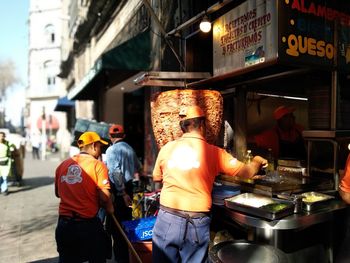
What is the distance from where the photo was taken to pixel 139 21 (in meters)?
9.49

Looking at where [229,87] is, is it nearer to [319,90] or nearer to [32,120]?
[319,90]

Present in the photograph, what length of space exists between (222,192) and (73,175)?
1.61 m

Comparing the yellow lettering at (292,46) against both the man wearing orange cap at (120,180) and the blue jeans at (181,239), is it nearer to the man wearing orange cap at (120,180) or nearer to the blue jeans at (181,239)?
the blue jeans at (181,239)

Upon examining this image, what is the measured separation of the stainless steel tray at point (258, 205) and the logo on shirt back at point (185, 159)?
69 cm

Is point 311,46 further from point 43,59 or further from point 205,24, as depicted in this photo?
point 43,59

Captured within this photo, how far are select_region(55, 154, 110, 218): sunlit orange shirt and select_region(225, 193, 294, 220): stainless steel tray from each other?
138 cm

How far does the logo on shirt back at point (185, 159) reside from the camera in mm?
3418

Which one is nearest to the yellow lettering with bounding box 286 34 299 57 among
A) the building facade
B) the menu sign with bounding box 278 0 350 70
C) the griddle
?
the menu sign with bounding box 278 0 350 70

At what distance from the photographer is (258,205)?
365cm

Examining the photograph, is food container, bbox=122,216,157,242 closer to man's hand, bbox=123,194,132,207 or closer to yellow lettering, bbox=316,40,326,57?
man's hand, bbox=123,194,132,207

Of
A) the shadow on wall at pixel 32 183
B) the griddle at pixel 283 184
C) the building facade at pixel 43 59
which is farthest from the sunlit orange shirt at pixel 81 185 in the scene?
the building facade at pixel 43 59

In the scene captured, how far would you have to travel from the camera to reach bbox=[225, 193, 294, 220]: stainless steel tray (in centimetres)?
343

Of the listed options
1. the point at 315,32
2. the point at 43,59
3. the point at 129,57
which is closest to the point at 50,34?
the point at 43,59

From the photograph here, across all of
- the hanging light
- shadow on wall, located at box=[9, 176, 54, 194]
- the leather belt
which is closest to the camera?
the leather belt
